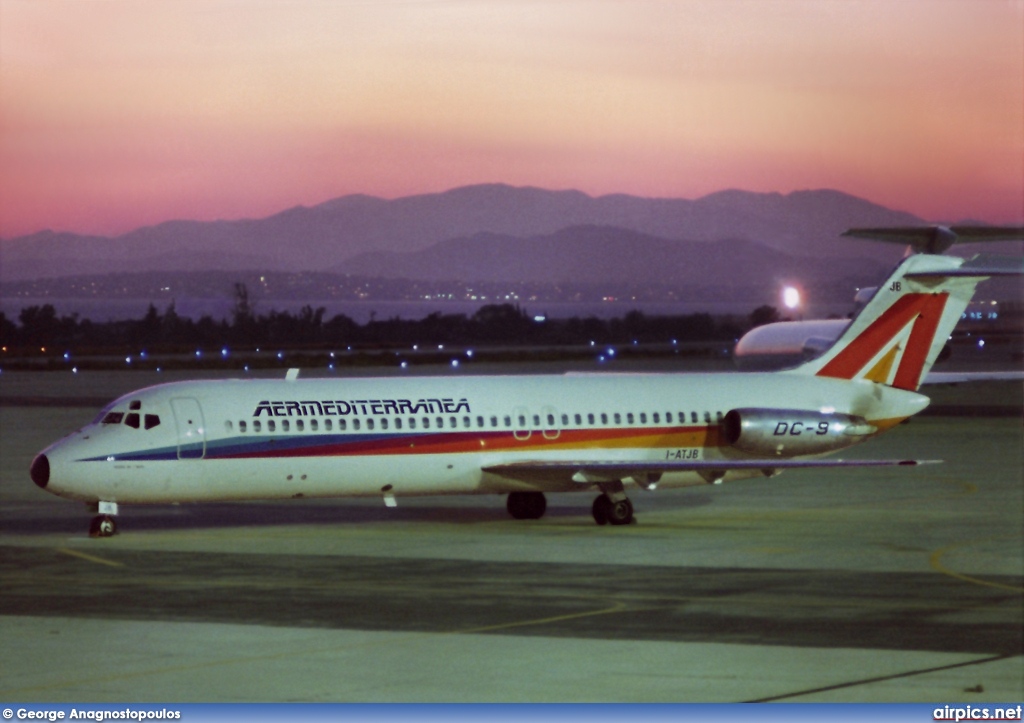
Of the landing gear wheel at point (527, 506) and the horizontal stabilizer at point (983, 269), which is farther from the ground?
the horizontal stabilizer at point (983, 269)

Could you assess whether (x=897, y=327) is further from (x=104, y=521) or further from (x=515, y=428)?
(x=104, y=521)

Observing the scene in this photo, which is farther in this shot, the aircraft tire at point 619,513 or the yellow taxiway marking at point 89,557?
the aircraft tire at point 619,513

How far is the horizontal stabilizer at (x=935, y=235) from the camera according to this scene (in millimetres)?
47094

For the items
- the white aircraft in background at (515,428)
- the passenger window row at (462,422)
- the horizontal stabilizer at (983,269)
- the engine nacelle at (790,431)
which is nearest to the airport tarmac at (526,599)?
the white aircraft in background at (515,428)

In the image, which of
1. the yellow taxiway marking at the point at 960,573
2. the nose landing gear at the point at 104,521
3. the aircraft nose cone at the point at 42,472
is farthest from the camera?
the nose landing gear at the point at 104,521

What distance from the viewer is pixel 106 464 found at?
27531mm

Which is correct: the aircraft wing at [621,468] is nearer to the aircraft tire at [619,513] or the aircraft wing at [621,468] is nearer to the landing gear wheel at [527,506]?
the aircraft tire at [619,513]

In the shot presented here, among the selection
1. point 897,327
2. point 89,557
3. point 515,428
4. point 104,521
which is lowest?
point 89,557

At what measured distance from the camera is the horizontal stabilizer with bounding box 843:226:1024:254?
155ft

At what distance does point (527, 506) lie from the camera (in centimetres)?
3170

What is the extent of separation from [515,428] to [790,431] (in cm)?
545

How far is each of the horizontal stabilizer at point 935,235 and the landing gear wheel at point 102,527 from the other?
25.0m

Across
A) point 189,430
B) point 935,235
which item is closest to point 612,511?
point 189,430

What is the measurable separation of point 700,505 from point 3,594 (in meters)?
15.7
